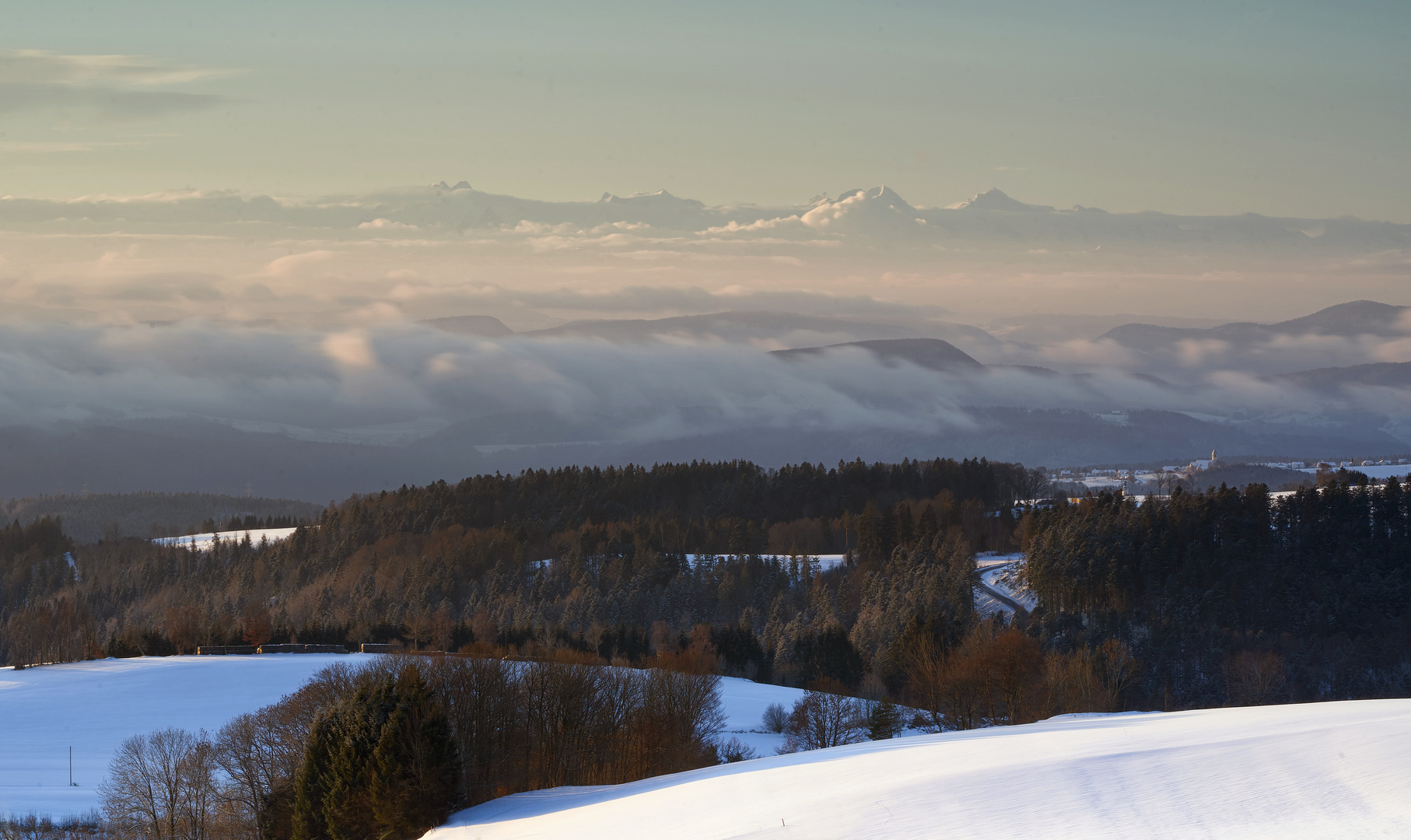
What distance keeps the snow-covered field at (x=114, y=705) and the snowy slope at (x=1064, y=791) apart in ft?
121

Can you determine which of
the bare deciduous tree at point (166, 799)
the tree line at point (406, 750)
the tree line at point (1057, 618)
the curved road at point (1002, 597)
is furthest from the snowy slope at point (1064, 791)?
the curved road at point (1002, 597)

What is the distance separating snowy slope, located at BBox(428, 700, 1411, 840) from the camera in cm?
3384

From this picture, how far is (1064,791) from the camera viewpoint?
122ft

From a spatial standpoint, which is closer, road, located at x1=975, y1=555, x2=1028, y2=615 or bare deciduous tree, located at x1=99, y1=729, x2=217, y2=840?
bare deciduous tree, located at x1=99, y1=729, x2=217, y2=840

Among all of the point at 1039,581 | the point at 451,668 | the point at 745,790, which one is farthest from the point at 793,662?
the point at 745,790

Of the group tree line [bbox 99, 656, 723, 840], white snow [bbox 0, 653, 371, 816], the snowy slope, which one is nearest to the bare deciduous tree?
tree line [bbox 99, 656, 723, 840]

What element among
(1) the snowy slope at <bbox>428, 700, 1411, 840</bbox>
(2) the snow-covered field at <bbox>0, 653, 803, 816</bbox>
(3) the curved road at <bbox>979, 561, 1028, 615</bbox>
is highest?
(1) the snowy slope at <bbox>428, 700, 1411, 840</bbox>

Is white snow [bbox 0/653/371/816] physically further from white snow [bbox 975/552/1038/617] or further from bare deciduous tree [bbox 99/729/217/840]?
white snow [bbox 975/552/1038/617]

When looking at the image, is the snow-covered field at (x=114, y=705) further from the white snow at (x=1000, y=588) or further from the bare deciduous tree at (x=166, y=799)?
the white snow at (x=1000, y=588)

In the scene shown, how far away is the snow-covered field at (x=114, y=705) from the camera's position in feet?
245

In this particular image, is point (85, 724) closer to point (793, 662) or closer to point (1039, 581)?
point (793, 662)

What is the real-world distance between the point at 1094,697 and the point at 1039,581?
6532 centimetres

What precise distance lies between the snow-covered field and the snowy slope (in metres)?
36.8

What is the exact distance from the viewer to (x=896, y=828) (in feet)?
117
